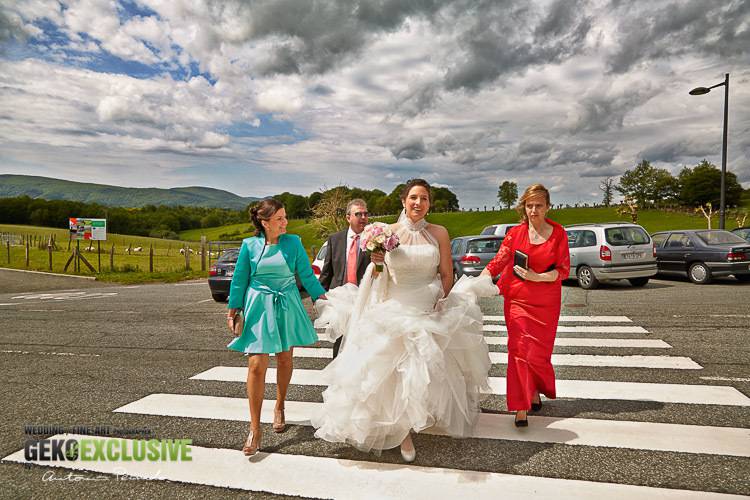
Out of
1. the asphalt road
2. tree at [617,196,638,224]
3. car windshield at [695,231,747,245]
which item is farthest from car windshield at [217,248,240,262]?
tree at [617,196,638,224]

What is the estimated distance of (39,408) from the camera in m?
4.91

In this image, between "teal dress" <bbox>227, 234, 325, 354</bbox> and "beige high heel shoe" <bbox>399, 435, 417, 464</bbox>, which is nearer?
"beige high heel shoe" <bbox>399, 435, 417, 464</bbox>

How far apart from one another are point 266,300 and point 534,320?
7.93 feet

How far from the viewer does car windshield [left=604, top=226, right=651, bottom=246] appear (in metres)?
13.4

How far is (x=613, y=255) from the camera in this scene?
1327 centimetres

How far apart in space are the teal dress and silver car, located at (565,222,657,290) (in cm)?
1163

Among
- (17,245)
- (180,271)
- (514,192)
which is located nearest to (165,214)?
(17,245)

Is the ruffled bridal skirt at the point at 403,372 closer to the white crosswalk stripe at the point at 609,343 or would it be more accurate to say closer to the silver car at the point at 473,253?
the white crosswalk stripe at the point at 609,343

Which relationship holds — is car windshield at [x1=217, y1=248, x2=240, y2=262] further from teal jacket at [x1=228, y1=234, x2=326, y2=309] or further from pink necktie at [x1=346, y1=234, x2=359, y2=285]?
teal jacket at [x1=228, y1=234, x2=326, y2=309]

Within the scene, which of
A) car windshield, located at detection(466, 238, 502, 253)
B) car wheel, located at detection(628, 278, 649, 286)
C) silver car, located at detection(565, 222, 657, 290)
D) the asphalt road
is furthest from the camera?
car windshield, located at detection(466, 238, 502, 253)

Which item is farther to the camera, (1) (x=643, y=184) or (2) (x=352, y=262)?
(1) (x=643, y=184)

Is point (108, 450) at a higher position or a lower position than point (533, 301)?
lower

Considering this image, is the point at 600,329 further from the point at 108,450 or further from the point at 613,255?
the point at 108,450

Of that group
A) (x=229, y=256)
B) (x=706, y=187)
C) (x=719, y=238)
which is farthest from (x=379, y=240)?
(x=706, y=187)
